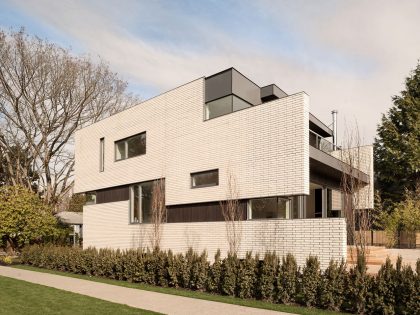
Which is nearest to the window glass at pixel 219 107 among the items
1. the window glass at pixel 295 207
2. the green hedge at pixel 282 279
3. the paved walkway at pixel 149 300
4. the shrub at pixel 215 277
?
the window glass at pixel 295 207

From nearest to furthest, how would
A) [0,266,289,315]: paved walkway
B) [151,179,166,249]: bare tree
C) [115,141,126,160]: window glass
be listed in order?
[0,266,289,315]: paved walkway
[151,179,166,249]: bare tree
[115,141,126,160]: window glass

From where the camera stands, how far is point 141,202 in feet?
62.2

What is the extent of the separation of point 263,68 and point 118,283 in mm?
12718

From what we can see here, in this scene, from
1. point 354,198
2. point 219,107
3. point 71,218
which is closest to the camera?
point 354,198

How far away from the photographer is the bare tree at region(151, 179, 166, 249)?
17.1 meters

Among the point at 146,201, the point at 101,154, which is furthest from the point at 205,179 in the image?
the point at 101,154

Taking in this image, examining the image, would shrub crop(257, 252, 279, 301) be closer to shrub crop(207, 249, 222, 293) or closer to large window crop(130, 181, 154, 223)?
shrub crop(207, 249, 222, 293)

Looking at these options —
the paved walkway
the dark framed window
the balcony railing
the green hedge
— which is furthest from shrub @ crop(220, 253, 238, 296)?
the dark framed window

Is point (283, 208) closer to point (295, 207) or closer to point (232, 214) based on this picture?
point (295, 207)

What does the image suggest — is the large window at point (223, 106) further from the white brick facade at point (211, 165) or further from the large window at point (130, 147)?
the large window at point (130, 147)

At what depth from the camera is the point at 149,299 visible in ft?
33.4

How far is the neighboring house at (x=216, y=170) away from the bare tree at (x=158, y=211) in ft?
0.85

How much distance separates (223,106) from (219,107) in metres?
0.21

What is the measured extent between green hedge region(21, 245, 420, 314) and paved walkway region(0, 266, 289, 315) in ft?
4.11
